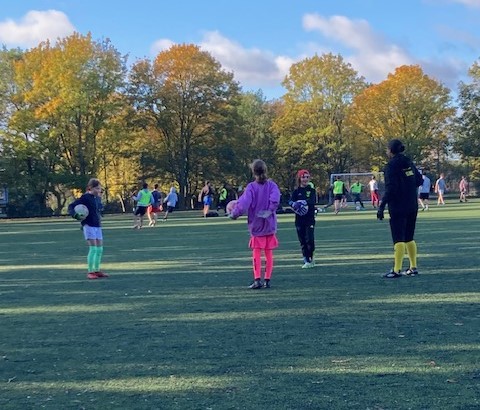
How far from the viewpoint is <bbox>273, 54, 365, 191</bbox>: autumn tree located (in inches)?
2689

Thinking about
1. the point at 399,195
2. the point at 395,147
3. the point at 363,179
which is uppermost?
the point at 363,179

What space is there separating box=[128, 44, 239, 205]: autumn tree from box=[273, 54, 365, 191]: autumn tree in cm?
936

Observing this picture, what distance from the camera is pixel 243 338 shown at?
6.52 meters

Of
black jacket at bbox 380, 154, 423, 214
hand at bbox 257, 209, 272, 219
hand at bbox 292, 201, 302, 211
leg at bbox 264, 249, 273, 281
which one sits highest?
black jacket at bbox 380, 154, 423, 214

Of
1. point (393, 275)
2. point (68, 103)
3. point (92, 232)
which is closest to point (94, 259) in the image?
point (92, 232)

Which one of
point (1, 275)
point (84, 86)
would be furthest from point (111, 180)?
point (1, 275)

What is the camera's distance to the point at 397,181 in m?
10.3

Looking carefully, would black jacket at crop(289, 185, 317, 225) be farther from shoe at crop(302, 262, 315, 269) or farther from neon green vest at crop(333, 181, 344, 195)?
neon green vest at crop(333, 181, 344, 195)

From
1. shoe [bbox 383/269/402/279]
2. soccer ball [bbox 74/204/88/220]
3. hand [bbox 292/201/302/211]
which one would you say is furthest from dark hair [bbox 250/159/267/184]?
soccer ball [bbox 74/204/88/220]

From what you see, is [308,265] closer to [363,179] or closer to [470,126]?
[363,179]

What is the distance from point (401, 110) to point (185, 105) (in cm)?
2099

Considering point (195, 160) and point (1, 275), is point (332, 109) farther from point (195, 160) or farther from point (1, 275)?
point (1, 275)

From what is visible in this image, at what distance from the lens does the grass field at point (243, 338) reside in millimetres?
4770

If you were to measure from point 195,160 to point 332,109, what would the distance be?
51.5ft
